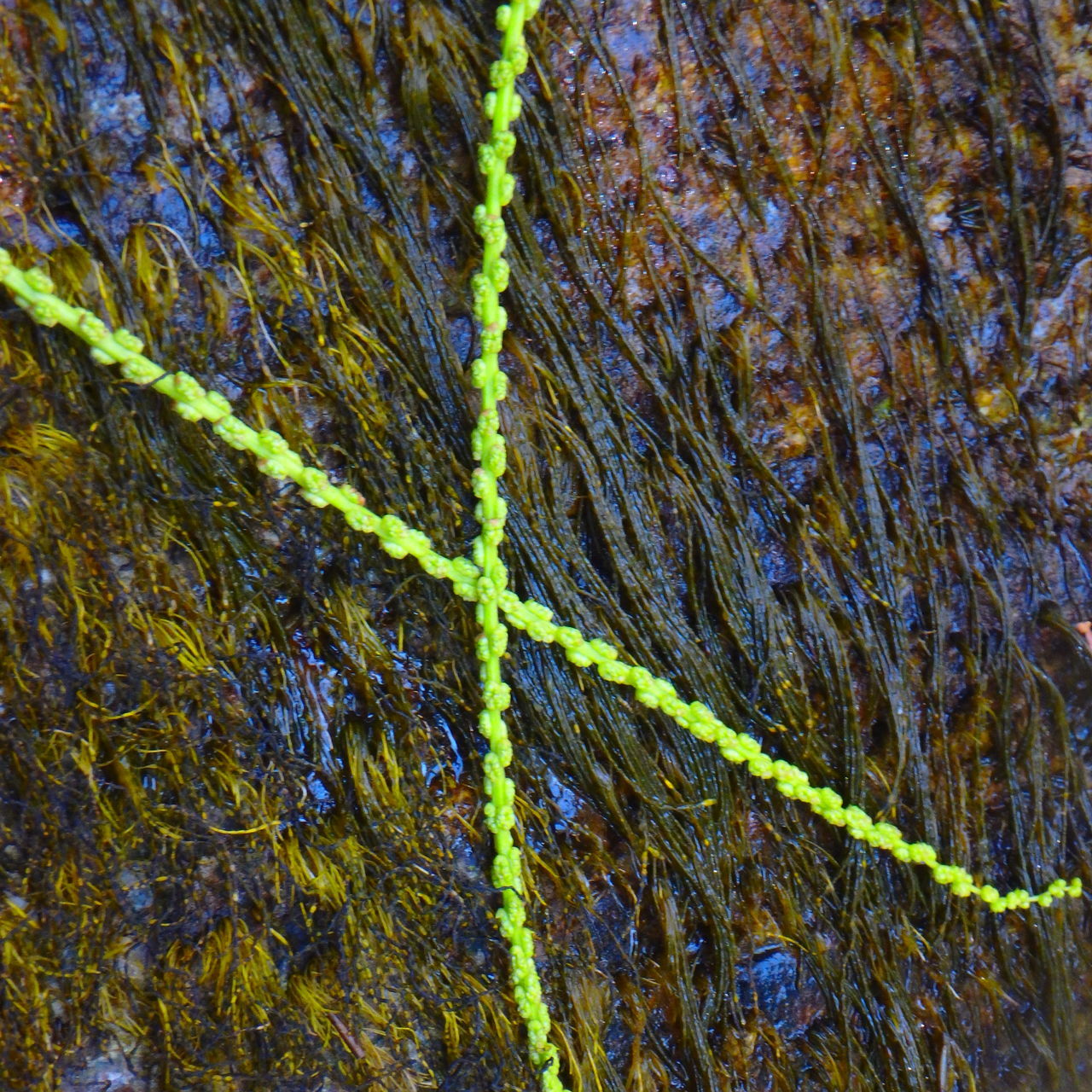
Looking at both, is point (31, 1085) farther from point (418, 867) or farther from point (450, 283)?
Answer: point (450, 283)

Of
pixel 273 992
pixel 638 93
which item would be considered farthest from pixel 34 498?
pixel 638 93

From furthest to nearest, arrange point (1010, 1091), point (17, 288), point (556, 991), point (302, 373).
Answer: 1. point (1010, 1091)
2. point (556, 991)
3. point (302, 373)
4. point (17, 288)
